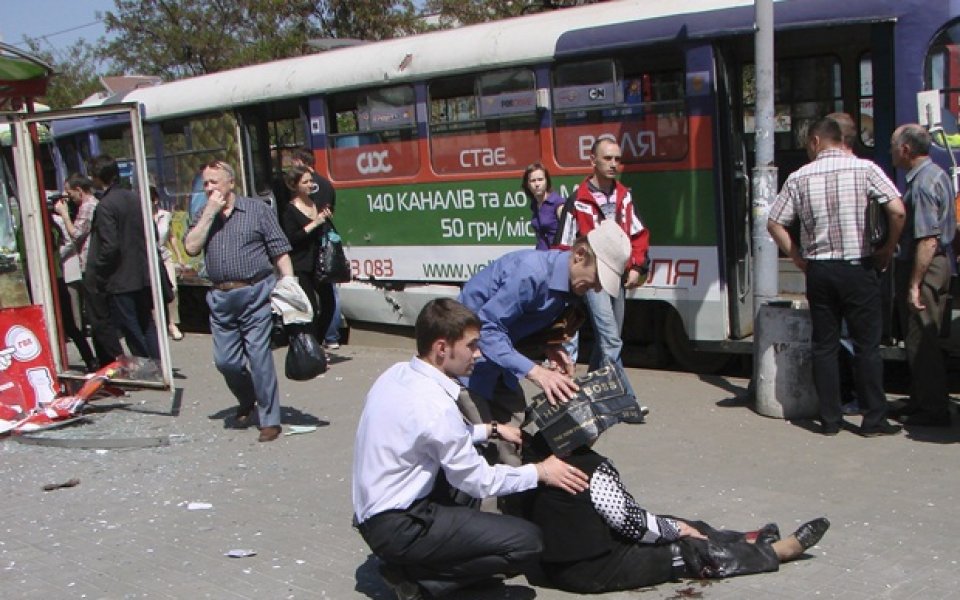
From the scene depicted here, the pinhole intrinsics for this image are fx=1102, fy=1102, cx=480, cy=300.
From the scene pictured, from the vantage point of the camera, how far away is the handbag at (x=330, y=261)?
998 centimetres

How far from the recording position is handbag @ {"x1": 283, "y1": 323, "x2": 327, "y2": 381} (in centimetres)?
757

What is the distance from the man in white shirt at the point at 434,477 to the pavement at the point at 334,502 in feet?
1.41

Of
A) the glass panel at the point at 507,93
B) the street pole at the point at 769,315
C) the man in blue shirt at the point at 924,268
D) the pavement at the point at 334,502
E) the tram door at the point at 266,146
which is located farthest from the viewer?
the tram door at the point at 266,146

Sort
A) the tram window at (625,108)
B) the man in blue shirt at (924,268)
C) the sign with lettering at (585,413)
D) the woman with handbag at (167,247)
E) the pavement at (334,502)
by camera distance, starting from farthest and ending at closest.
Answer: the woman with handbag at (167,247) < the tram window at (625,108) < the man in blue shirt at (924,268) < the pavement at (334,502) < the sign with lettering at (585,413)

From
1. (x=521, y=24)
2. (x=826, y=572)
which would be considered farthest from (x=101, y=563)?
(x=521, y=24)

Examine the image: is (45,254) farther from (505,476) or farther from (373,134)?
(505,476)

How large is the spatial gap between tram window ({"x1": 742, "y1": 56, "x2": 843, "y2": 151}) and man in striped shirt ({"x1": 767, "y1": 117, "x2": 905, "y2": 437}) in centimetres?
230

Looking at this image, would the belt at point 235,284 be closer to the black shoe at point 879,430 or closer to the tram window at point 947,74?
the black shoe at point 879,430

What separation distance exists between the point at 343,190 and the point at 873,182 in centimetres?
596

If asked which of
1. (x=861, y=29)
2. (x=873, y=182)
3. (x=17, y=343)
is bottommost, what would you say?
(x=17, y=343)

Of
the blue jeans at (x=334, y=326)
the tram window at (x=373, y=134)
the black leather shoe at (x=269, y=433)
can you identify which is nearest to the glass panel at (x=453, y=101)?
the tram window at (x=373, y=134)

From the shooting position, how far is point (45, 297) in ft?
28.5

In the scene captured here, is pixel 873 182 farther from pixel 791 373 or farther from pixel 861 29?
pixel 861 29

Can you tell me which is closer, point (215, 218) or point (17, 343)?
point (215, 218)
